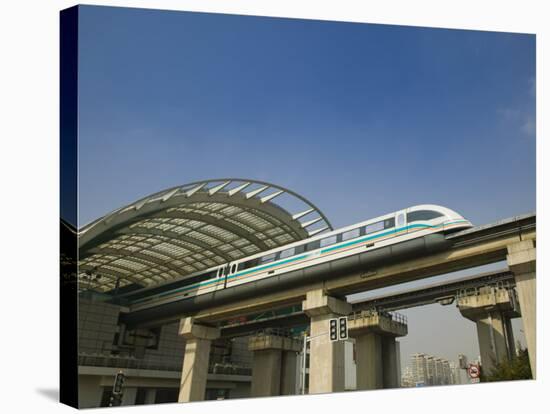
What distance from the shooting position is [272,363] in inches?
1294

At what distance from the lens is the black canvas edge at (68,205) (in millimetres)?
14758

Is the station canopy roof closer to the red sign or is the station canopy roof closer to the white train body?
the white train body

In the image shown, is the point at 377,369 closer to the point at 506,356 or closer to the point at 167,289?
the point at 506,356

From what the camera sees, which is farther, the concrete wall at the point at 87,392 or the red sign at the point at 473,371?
the red sign at the point at 473,371

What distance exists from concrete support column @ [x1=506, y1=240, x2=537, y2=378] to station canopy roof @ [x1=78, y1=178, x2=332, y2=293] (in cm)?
1420

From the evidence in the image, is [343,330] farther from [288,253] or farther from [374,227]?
[288,253]

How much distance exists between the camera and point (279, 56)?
18.5 m

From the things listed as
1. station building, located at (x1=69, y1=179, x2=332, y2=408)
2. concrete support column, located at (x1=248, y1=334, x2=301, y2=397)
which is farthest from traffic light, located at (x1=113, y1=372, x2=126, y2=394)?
concrete support column, located at (x1=248, y1=334, x2=301, y2=397)

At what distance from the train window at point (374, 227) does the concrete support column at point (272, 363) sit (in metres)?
14.4

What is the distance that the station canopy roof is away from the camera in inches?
1110

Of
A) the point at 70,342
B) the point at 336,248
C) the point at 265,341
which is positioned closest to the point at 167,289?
the point at 265,341

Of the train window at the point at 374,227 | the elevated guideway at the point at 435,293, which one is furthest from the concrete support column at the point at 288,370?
the train window at the point at 374,227

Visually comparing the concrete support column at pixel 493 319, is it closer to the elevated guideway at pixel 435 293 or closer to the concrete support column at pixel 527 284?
the elevated guideway at pixel 435 293

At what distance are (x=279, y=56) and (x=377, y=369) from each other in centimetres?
1817
